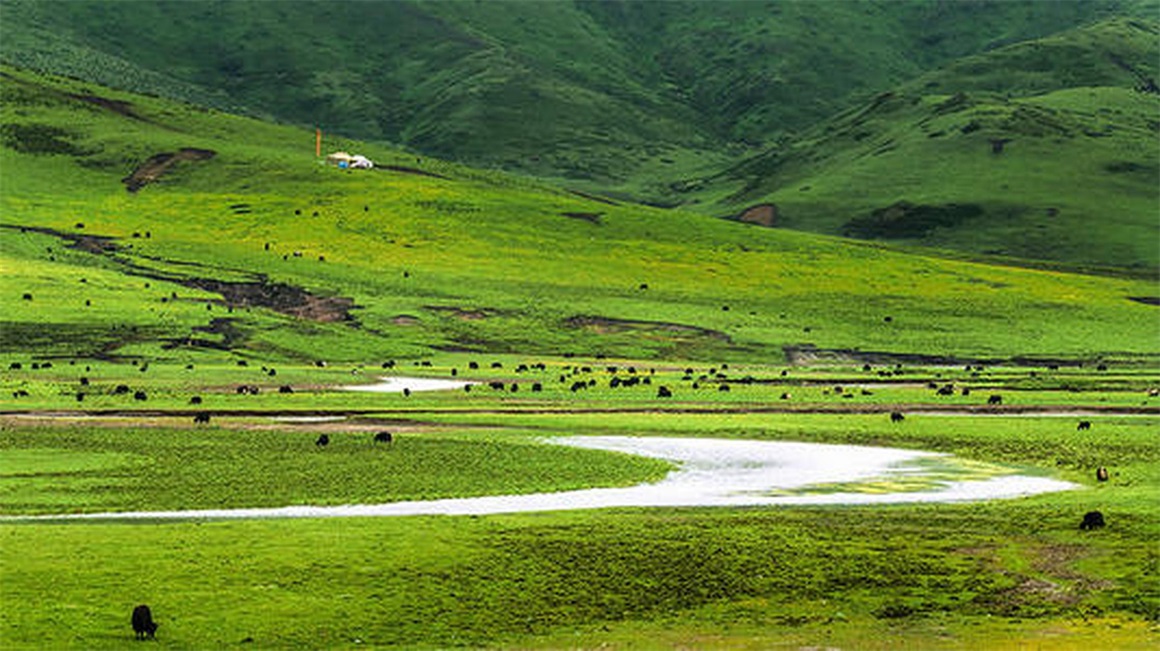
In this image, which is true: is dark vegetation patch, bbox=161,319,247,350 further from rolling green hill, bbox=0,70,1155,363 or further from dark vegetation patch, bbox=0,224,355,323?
dark vegetation patch, bbox=0,224,355,323

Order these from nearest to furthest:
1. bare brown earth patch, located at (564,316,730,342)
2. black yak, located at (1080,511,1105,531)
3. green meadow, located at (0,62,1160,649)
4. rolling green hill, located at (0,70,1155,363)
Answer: green meadow, located at (0,62,1160,649), black yak, located at (1080,511,1105,531), rolling green hill, located at (0,70,1155,363), bare brown earth patch, located at (564,316,730,342)

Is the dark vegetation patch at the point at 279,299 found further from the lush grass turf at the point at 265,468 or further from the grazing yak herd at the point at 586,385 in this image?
the lush grass turf at the point at 265,468

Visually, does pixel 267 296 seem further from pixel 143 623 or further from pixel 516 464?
pixel 143 623

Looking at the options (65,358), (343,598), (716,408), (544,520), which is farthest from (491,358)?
(343,598)

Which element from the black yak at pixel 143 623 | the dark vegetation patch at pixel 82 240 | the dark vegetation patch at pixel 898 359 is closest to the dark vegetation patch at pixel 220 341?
the dark vegetation patch at pixel 82 240

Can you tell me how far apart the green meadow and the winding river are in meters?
1.18

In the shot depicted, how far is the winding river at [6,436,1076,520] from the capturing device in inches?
1877

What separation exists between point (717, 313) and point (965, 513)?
119m

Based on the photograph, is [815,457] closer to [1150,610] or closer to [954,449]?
[954,449]

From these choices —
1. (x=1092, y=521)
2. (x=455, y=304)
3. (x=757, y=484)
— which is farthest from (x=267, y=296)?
(x=1092, y=521)

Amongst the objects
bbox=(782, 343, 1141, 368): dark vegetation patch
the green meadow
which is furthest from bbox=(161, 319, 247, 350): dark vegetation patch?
bbox=(782, 343, 1141, 368): dark vegetation patch

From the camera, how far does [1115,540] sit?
41.2m

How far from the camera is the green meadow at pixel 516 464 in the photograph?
33812 millimetres

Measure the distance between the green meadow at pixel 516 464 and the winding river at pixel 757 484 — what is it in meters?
1.18
